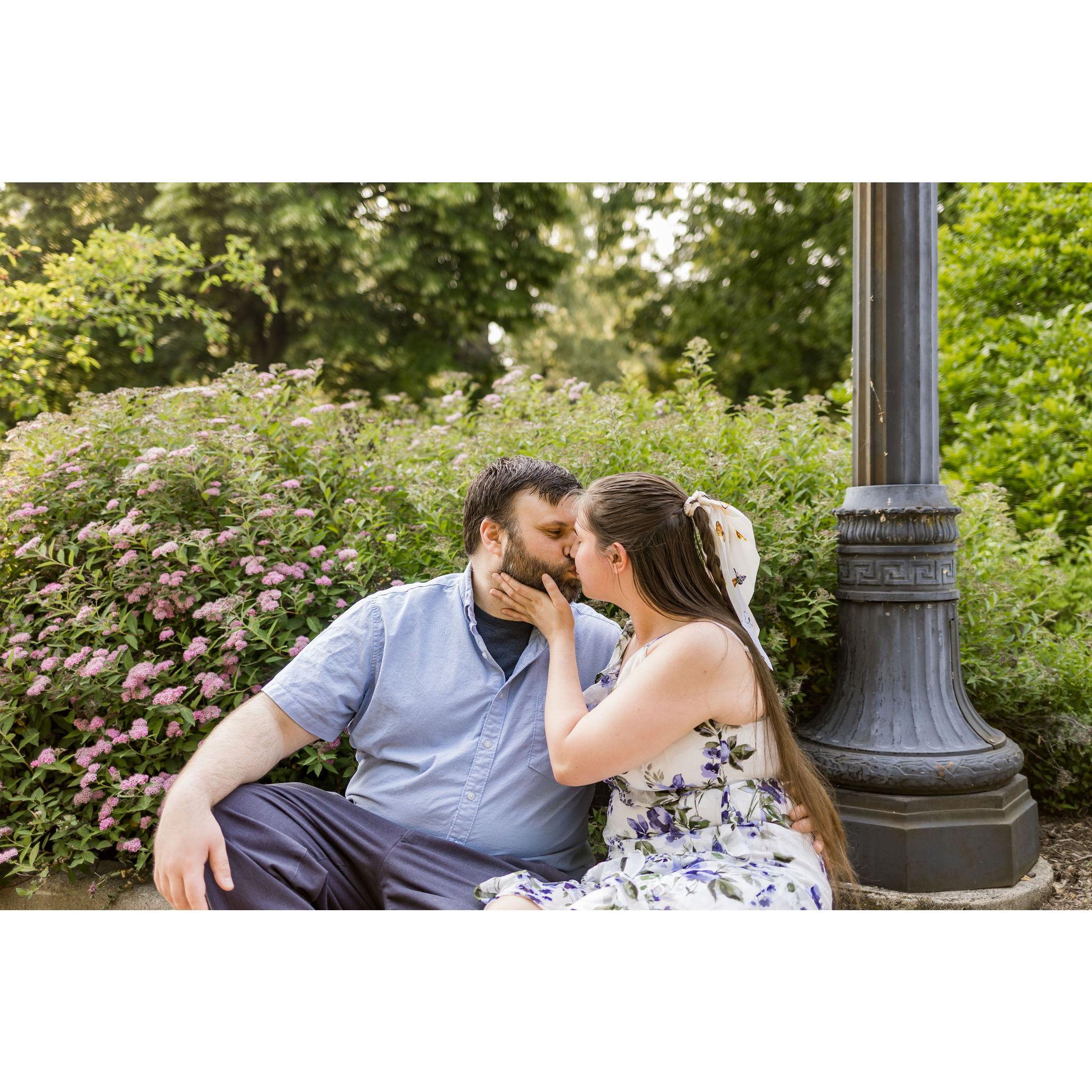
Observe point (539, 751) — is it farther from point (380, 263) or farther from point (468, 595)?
point (380, 263)

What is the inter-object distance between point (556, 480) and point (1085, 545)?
4.03 meters

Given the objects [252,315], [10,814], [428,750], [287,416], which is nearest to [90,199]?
[252,315]

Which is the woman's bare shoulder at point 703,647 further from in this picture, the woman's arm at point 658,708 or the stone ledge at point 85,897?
the stone ledge at point 85,897

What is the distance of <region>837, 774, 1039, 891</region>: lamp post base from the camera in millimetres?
2881

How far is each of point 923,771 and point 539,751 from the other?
1327mm

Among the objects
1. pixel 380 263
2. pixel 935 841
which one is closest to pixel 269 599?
pixel 935 841

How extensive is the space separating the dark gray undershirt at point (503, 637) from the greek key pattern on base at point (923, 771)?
46.5 inches

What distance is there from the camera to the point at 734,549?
93.6 inches

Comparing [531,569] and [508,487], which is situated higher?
[508,487]

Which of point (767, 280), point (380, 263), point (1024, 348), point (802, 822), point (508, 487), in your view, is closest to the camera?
point (802, 822)

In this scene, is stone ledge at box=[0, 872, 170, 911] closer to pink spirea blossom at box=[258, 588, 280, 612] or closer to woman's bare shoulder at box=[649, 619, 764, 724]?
pink spirea blossom at box=[258, 588, 280, 612]

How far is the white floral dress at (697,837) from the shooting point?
2.07m

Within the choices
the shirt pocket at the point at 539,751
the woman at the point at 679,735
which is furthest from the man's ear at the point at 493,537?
the shirt pocket at the point at 539,751

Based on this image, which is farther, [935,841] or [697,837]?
[935,841]
